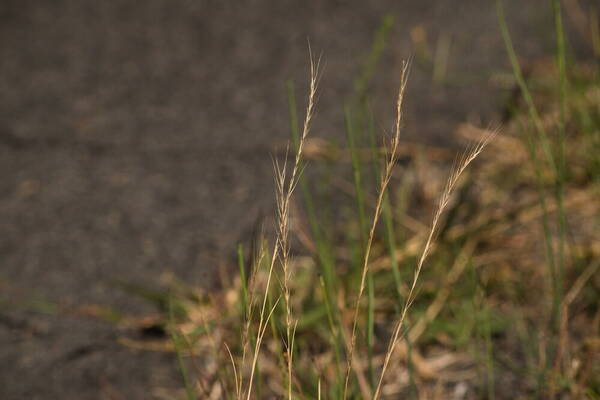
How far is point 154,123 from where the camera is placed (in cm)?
190

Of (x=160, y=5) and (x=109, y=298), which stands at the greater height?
(x=160, y=5)

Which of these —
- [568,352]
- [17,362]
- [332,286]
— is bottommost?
[17,362]

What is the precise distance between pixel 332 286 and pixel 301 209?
557 millimetres

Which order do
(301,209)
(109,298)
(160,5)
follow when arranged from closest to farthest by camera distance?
(109,298), (301,209), (160,5)

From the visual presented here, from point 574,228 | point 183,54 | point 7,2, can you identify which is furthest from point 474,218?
point 7,2

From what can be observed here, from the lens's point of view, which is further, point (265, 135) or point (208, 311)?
point (265, 135)

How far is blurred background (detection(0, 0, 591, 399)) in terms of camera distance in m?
1.38

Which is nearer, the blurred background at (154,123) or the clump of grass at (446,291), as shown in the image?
the clump of grass at (446,291)

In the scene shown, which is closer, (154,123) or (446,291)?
(446,291)

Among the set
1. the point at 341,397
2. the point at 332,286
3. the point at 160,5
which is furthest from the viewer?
the point at 160,5

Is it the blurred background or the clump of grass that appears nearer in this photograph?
the clump of grass

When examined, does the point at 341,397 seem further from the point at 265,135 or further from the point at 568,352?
the point at 265,135

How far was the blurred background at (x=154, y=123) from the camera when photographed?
1382 mm

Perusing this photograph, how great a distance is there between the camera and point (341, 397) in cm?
81
